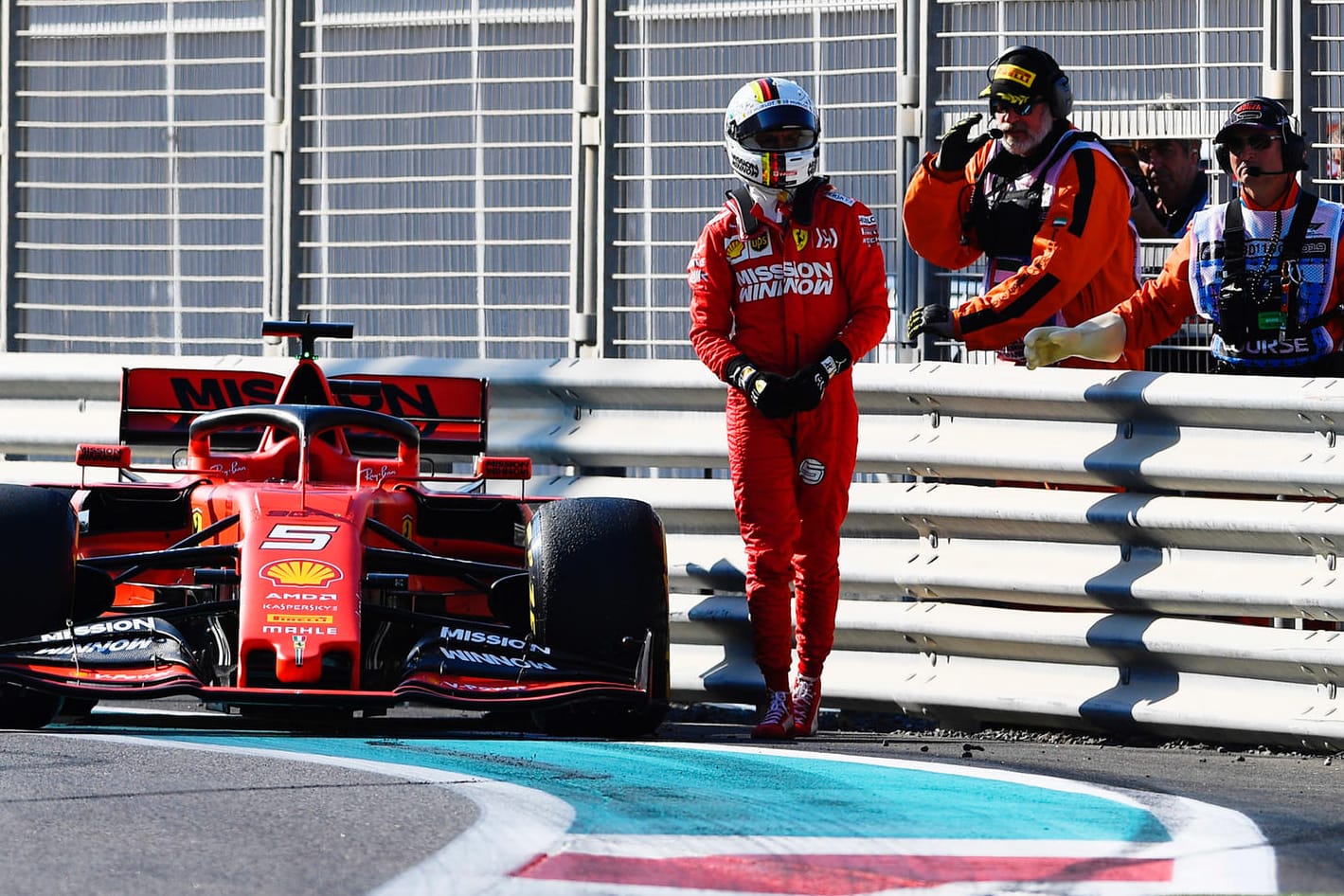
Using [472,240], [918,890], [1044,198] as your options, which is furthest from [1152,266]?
[918,890]

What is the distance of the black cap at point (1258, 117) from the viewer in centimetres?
694

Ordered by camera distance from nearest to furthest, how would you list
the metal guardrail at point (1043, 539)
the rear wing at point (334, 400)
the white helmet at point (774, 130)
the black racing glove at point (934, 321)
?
the metal guardrail at point (1043, 539) < the white helmet at point (774, 130) < the black racing glove at point (934, 321) < the rear wing at point (334, 400)

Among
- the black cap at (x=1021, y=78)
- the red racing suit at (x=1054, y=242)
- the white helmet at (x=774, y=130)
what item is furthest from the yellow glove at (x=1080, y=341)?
the white helmet at (x=774, y=130)

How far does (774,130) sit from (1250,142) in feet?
4.81

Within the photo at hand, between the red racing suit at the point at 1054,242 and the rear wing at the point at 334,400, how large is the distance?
1717 mm

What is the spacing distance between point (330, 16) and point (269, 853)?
616 centimetres

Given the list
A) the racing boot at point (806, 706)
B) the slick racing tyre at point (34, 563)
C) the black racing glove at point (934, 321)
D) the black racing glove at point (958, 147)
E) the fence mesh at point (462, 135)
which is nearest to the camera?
the slick racing tyre at point (34, 563)

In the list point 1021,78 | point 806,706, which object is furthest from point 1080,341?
point 806,706

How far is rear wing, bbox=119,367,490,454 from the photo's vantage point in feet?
26.1

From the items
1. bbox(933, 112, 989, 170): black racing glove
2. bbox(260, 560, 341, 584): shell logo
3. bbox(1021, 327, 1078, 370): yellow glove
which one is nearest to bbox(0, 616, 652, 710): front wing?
bbox(260, 560, 341, 584): shell logo

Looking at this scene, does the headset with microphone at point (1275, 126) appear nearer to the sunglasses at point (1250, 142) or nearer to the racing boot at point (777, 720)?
the sunglasses at point (1250, 142)

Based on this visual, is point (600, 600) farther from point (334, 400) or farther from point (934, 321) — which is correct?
point (334, 400)

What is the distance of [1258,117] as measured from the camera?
695cm

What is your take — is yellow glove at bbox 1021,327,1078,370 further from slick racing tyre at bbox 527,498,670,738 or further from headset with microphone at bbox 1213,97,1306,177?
slick racing tyre at bbox 527,498,670,738
